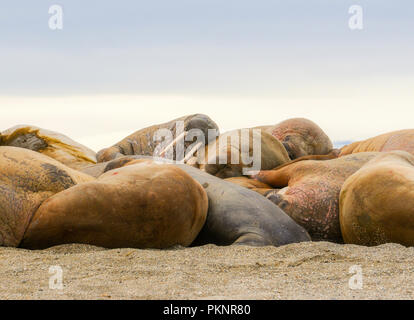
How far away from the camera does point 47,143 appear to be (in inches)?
456

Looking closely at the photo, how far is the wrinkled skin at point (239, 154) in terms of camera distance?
9617 mm

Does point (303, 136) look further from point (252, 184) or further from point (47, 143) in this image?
point (252, 184)

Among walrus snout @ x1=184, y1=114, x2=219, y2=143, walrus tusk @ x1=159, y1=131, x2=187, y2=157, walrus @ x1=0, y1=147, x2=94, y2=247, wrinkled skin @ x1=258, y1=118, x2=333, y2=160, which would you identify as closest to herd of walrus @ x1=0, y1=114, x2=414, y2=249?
walrus @ x1=0, y1=147, x2=94, y2=247

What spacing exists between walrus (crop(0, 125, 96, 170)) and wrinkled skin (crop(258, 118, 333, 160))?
4.36 m

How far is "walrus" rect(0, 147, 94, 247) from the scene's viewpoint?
530 centimetres

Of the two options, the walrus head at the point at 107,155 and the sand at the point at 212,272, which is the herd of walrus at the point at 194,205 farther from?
the walrus head at the point at 107,155

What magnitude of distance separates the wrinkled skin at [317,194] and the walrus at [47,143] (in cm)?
436

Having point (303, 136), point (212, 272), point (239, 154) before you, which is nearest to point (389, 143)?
point (239, 154)

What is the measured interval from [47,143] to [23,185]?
6.21 meters

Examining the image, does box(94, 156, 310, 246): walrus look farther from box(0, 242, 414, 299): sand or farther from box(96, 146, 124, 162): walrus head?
box(96, 146, 124, 162): walrus head

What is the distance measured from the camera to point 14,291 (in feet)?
12.3

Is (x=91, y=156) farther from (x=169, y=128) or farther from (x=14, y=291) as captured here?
(x=14, y=291)

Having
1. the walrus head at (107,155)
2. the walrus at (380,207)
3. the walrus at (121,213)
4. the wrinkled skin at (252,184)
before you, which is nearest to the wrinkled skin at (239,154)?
the wrinkled skin at (252,184)
